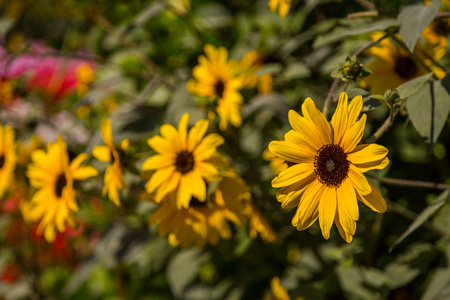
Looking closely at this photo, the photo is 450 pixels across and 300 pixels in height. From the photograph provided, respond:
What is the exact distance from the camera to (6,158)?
1.17m

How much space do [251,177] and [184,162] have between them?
0.16 metres

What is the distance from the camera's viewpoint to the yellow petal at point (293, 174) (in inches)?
23.6

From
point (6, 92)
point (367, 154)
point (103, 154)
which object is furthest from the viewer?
point (6, 92)

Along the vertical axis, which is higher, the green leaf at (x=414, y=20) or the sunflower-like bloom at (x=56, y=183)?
the green leaf at (x=414, y=20)

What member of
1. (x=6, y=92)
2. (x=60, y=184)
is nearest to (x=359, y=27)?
(x=60, y=184)

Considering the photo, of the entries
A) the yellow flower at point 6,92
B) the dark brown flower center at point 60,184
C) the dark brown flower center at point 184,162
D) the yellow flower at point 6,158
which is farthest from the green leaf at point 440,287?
the yellow flower at point 6,92

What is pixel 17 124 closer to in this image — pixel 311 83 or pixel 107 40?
pixel 107 40

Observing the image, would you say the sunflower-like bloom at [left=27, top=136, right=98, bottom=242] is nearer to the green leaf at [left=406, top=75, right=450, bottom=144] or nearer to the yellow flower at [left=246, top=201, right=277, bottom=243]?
the yellow flower at [left=246, top=201, right=277, bottom=243]

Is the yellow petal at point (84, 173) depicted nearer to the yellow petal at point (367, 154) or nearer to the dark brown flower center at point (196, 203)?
the dark brown flower center at point (196, 203)

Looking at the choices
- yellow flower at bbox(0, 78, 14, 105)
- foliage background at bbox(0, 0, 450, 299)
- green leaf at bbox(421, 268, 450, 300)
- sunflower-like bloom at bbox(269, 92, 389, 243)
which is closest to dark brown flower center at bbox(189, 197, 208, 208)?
foliage background at bbox(0, 0, 450, 299)

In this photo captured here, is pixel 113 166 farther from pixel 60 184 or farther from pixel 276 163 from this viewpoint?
pixel 276 163

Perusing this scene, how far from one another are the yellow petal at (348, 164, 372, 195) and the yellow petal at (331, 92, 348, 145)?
5 centimetres

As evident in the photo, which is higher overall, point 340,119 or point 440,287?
point 340,119

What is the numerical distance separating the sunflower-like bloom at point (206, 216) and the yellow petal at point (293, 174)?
248mm
